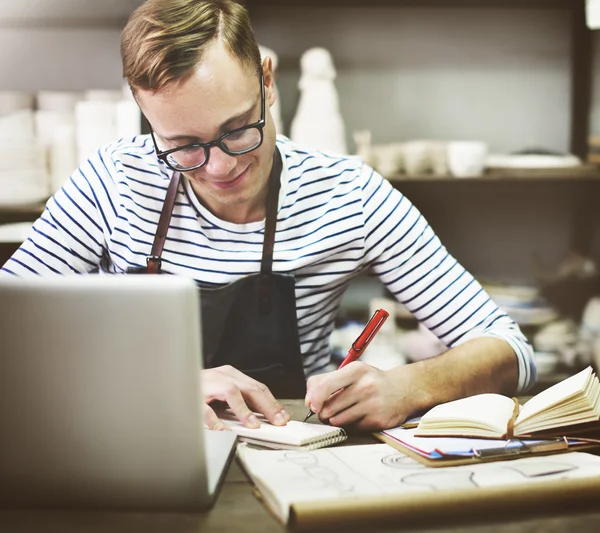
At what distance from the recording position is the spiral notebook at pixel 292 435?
3.06 ft

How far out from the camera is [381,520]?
27.4 inches

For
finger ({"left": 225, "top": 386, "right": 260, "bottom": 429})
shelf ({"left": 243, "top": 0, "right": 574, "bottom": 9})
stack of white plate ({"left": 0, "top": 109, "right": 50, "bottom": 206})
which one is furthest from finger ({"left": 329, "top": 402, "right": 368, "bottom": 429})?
shelf ({"left": 243, "top": 0, "right": 574, "bottom": 9})

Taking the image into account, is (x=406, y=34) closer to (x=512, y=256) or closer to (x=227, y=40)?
(x=512, y=256)

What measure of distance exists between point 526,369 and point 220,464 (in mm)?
701

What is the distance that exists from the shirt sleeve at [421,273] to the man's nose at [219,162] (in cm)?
35

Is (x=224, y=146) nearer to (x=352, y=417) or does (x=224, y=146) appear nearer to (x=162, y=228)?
(x=162, y=228)

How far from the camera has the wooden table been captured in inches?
28.0

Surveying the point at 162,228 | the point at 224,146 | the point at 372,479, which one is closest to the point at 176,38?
the point at 224,146

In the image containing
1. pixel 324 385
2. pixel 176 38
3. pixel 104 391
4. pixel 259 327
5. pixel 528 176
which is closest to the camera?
pixel 104 391

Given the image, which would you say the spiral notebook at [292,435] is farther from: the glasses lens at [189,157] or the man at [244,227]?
the glasses lens at [189,157]

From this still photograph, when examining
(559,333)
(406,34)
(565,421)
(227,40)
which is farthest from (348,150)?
(565,421)

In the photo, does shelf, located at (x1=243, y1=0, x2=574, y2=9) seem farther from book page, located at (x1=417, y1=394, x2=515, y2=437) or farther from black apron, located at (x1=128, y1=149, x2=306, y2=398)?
book page, located at (x1=417, y1=394, x2=515, y2=437)

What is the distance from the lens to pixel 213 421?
1007 mm

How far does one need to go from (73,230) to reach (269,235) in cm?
39
